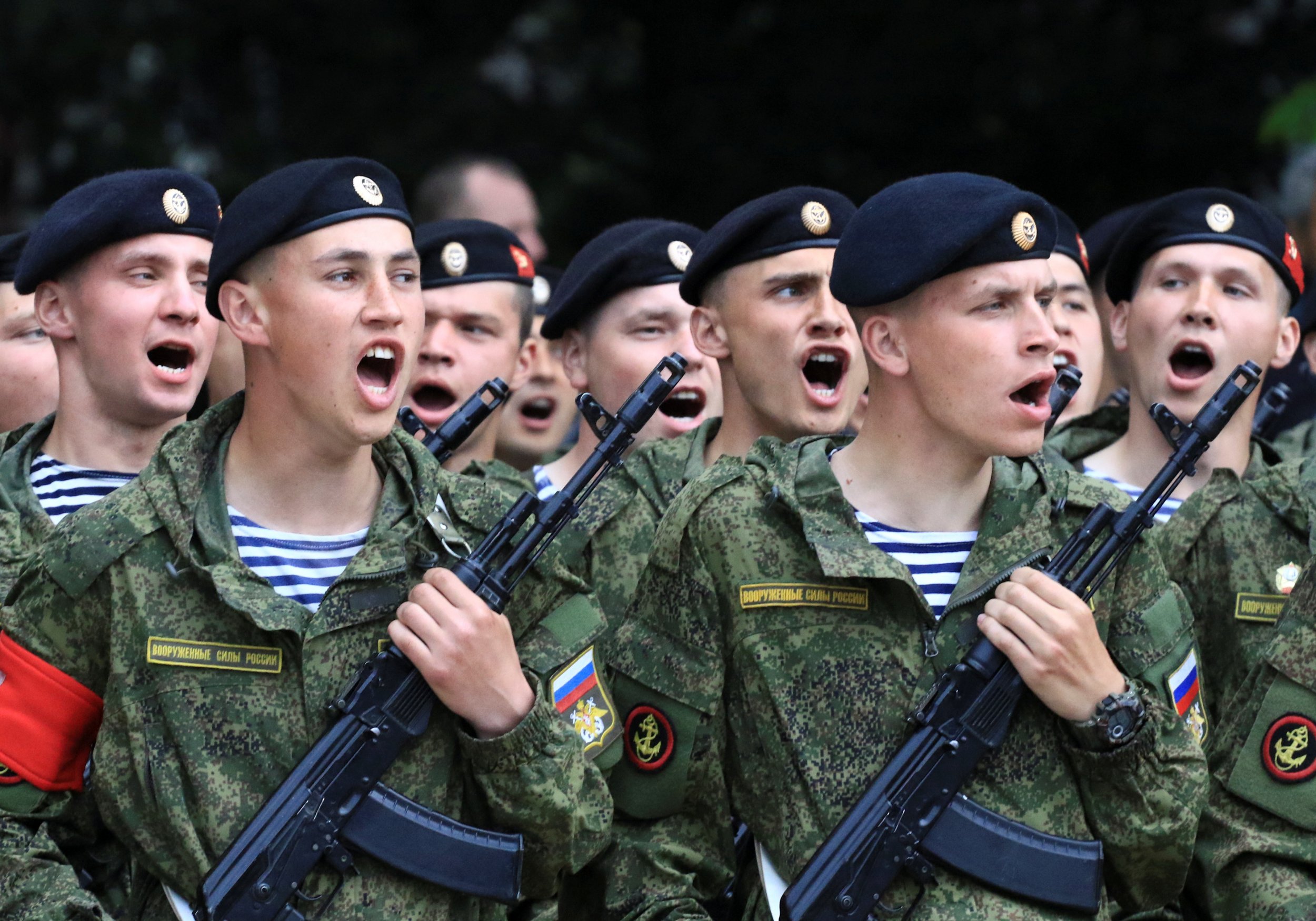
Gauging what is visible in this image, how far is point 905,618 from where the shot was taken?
3910 mm

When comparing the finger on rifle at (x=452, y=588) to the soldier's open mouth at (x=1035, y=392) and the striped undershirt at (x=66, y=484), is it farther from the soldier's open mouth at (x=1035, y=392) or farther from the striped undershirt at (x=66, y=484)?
the striped undershirt at (x=66, y=484)

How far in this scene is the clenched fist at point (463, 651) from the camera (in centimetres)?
372

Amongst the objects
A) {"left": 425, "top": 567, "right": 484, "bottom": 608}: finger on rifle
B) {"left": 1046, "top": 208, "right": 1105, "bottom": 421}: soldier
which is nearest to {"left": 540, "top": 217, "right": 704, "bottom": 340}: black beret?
{"left": 1046, "top": 208, "right": 1105, "bottom": 421}: soldier

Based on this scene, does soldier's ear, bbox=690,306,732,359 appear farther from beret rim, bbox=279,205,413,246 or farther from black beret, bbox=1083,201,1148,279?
black beret, bbox=1083,201,1148,279

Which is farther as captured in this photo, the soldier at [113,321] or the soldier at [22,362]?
the soldier at [22,362]

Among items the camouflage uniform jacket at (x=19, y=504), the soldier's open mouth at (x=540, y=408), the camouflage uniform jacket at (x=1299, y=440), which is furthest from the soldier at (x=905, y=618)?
the soldier's open mouth at (x=540, y=408)

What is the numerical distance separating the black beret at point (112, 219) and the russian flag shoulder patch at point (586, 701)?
1845 mm

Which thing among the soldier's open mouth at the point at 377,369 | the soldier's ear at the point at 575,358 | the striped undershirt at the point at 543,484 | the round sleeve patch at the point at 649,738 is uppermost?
the soldier's open mouth at the point at 377,369

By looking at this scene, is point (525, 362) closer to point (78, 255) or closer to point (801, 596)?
point (78, 255)

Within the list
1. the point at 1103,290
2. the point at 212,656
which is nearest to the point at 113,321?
the point at 212,656

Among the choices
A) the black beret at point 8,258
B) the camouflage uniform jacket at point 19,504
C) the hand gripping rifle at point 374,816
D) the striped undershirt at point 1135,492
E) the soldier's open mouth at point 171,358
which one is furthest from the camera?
the black beret at point 8,258

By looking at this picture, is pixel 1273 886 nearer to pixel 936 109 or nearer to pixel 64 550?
pixel 64 550

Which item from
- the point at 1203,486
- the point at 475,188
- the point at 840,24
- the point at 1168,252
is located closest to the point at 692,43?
the point at 840,24

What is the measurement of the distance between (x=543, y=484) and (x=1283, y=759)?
8.06 feet
